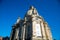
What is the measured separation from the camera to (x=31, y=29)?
54.9 metres

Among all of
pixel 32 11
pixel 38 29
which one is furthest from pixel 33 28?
pixel 32 11

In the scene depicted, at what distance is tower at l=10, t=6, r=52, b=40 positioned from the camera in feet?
175

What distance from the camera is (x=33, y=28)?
177ft

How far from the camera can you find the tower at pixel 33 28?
5325 cm

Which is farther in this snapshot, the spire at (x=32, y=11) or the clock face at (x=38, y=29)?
the spire at (x=32, y=11)

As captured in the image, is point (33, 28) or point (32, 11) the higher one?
point (32, 11)

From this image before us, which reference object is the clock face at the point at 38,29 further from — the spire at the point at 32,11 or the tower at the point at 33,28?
the spire at the point at 32,11

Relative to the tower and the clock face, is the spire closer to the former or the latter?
the tower

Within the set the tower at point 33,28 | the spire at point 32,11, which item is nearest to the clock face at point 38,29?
Result: the tower at point 33,28

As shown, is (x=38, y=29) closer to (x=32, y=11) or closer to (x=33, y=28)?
(x=33, y=28)

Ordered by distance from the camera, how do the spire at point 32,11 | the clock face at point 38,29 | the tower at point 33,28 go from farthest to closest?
the spire at point 32,11, the clock face at point 38,29, the tower at point 33,28

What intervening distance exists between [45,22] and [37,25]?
5901mm

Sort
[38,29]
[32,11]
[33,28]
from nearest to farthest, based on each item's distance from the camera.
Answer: [33,28] → [38,29] → [32,11]

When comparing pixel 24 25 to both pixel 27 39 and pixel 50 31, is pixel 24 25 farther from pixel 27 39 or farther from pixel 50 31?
pixel 50 31
